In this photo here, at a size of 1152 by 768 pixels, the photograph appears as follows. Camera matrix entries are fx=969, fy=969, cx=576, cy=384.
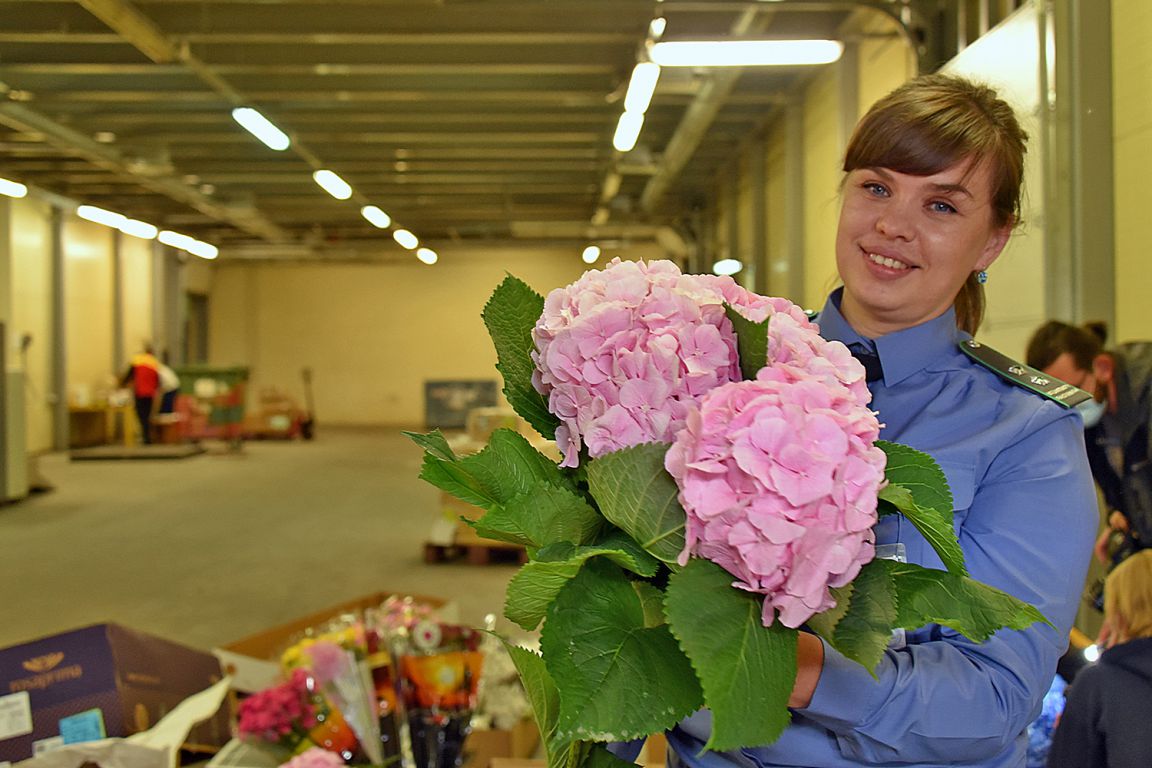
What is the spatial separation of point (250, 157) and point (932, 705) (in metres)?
12.6

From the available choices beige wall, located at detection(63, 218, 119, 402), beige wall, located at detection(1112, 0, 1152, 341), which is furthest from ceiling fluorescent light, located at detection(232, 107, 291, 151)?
beige wall, located at detection(63, 218, 119, 402)

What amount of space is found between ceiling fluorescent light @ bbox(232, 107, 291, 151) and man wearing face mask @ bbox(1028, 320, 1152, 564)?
6856 millimetres

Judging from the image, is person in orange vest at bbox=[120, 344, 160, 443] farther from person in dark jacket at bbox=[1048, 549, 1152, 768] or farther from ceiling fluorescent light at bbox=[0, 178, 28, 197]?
person in dark jacket at bbox=[1048, 549, 1152, 768]

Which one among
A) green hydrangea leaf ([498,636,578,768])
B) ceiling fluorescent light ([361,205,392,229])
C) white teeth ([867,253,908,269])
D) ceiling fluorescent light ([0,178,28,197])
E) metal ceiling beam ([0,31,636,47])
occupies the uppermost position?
metal ceiling beam ([0,31,636,47])

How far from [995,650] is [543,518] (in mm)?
448

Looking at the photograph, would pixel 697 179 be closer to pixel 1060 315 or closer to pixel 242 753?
pixel 1060 315

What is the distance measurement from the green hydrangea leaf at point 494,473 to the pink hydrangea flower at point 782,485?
0.41 feet

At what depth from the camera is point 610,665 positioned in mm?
611

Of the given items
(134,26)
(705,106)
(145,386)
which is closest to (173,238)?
(145,386)

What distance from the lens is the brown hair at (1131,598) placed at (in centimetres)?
225

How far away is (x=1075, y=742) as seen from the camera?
2123mm

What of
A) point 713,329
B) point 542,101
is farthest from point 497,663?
point 542,101

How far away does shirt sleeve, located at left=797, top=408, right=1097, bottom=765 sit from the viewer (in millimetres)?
779

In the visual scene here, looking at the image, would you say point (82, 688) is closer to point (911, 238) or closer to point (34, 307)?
point (911, 238)
